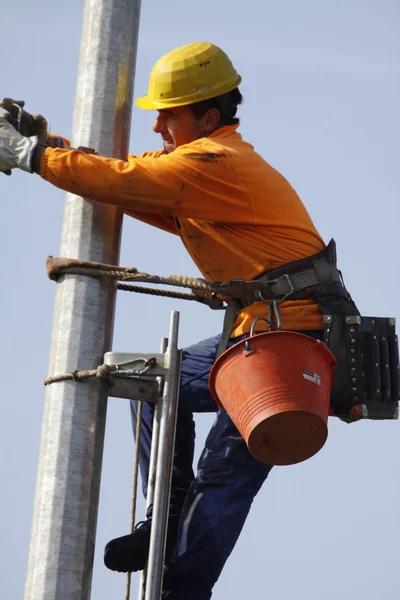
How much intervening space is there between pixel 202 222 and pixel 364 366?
1.01m

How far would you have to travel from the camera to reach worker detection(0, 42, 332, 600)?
5.63 m

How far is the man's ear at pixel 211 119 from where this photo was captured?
21.0 feet

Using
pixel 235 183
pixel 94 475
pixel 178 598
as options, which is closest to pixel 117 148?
pixel 235 183

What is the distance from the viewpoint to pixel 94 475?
516 cm

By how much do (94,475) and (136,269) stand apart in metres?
0.87

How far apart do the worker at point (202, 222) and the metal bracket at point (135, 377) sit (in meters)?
0.63

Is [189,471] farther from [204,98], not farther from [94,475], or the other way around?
[204,98]

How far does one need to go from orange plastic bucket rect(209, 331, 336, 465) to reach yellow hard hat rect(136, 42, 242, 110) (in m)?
1.57

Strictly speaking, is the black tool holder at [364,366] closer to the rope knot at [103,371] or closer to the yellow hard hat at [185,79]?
the rope knot at [103,371]

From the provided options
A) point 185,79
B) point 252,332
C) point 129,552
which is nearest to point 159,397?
point 252,332

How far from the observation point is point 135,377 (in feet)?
17.6

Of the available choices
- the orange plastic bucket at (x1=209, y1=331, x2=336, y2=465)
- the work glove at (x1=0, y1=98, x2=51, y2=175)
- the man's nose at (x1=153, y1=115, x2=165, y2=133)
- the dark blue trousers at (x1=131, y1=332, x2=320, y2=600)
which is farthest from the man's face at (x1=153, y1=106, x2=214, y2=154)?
the orange plastic bucket at (x1=209, y1=331, x2=336, y2=465)

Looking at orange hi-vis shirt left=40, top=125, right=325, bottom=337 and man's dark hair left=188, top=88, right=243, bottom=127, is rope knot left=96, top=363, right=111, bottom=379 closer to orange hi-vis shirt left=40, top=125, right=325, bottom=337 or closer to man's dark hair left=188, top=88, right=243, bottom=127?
orange hi-vis shirt left=40, top=125, right=325, bottom=337

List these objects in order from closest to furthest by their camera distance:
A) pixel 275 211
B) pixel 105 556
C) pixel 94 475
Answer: pixel 94 475
pixel 105 556
pixel 275 211
